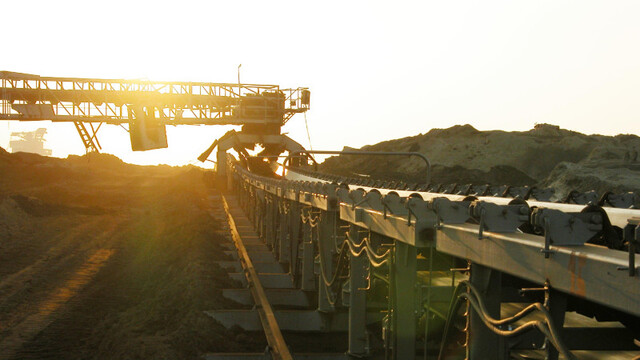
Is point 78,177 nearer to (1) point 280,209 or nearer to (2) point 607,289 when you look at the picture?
(1) point 280,209

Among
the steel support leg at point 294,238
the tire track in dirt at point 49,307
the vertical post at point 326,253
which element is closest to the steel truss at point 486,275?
the vertical post at point 326,253

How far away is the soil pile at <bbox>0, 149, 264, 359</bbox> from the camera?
43.3ft

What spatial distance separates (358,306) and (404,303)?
2432mm

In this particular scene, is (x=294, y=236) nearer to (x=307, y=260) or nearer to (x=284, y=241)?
(x=284, y=241)

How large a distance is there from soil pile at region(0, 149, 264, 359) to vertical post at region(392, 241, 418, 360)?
422 cm

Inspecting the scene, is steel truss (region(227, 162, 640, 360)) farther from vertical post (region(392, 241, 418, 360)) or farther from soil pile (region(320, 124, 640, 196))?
soil pile (region(320, 124, 640, 196))

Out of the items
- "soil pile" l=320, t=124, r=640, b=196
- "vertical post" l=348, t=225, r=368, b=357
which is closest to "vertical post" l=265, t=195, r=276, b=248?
"vertical post" l=348, t=225, r=368, b=357

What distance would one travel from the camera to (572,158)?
56.2 meters

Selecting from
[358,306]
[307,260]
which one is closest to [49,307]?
[307,260]

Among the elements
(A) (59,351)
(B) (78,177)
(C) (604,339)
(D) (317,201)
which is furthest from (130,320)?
(B) (78,177)

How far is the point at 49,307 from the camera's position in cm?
1598

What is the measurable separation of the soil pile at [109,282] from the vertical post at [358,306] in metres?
2.34

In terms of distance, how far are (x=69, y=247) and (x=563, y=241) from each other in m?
21.9

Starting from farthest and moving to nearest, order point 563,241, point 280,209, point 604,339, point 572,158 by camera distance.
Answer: point 572,158, point 280,209, point 604,339, point 563,241
